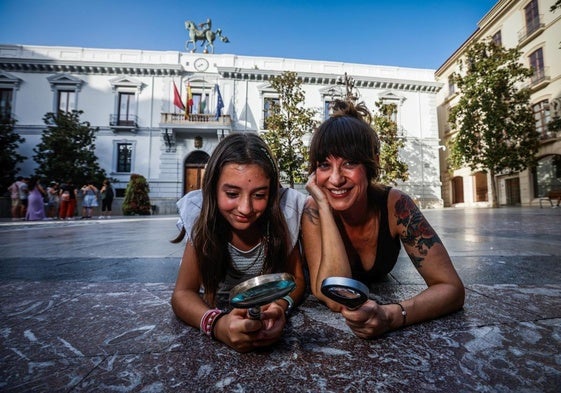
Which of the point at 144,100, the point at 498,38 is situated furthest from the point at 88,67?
the point at 498,38

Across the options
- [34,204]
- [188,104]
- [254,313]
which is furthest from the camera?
[188,104]

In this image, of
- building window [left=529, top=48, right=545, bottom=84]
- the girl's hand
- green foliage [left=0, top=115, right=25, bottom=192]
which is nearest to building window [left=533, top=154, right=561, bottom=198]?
building window [left=529, top=48, right=545, bottom=84]

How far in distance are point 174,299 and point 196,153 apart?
19.6 metres

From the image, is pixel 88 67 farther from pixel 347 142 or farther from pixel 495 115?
pixel 495 115

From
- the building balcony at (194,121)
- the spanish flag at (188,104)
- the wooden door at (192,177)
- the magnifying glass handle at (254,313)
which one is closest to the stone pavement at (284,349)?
the magnifying glass handle at (254,313)

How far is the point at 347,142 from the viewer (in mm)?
1565

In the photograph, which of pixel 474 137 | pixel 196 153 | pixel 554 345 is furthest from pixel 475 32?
pixel 554 345

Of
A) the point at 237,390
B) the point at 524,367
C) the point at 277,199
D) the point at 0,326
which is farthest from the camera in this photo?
the point at 277,199

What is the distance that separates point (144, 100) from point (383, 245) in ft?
73.4

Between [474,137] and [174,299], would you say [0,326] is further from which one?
[474,137]

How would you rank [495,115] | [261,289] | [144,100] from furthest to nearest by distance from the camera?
[144,100], [495,115], [261,289]

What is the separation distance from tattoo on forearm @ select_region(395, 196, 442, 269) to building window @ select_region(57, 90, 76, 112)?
24947 mm

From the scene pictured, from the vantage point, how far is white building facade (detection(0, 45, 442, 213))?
19141mm

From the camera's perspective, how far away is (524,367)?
2.91ft
